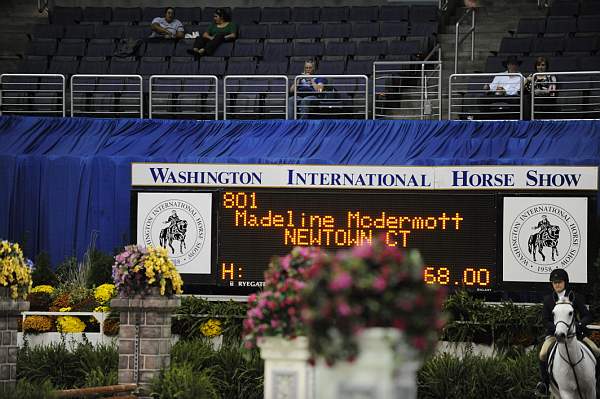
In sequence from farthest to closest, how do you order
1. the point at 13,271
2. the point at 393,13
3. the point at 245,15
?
the point at 245,15 < the point at 393,13 < the point at 13,271

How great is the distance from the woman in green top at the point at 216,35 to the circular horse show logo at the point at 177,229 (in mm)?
6395

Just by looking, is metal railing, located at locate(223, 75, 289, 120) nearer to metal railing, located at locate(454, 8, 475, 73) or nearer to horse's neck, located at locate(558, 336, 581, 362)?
metal railing, located at locate(454, 8, 475, 73)

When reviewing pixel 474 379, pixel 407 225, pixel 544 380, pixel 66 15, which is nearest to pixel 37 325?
pixel 407 225

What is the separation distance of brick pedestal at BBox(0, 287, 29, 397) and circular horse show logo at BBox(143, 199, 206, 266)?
433 centimetres

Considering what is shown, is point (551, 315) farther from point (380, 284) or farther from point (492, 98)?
point (380, 284)

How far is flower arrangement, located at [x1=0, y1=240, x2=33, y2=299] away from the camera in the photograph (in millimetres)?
15281

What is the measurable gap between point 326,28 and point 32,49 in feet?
19.7

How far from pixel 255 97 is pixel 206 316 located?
5.13 meters

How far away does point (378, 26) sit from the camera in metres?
26.6

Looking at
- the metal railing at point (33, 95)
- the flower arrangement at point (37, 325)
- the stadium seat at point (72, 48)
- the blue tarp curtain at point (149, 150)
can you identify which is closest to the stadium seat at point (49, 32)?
the stadium seat at point (72, 48)

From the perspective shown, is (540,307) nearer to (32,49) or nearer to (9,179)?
(9,179)

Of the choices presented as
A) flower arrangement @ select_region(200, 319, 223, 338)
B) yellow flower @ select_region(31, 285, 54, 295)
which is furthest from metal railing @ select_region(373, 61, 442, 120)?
yellow flower @ select_region(31, 285, 54, 295)

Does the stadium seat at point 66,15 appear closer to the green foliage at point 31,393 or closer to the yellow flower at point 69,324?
the yellow flower at point 69,324

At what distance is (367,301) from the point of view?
885cm
